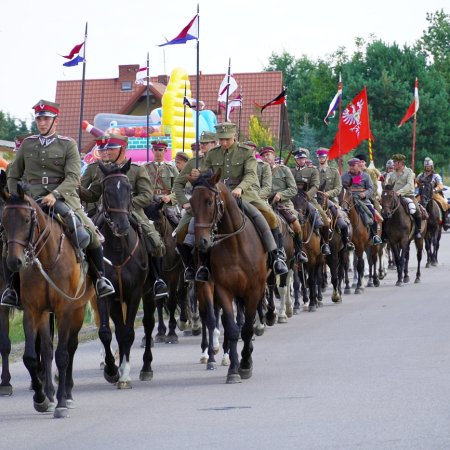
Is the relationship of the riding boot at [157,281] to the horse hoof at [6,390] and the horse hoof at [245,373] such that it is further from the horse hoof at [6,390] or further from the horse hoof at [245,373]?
the horse hoof at [6,390]

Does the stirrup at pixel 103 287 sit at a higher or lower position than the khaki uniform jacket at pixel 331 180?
lower

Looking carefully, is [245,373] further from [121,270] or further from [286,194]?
[286,194]

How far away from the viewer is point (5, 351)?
44.2 feet

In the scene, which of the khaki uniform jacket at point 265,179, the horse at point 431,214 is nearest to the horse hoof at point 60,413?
the khaki uniform jacket at point 265,179

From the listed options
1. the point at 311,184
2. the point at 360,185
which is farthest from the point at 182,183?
the point at 360,185

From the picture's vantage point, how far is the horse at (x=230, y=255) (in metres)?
13.5

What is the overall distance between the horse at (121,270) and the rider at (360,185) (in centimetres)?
1244

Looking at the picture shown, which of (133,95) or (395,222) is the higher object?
(133,95)

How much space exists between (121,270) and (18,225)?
298cm

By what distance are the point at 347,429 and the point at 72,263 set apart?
3382mm

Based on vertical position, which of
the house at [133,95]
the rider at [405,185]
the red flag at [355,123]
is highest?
the house at [133,95]

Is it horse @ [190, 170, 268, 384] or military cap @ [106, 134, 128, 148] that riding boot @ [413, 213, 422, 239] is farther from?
military cap @ [106, 134, 128, 148]

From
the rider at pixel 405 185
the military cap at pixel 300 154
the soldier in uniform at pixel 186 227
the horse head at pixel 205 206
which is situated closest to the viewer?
the horse head at pixel 205 206

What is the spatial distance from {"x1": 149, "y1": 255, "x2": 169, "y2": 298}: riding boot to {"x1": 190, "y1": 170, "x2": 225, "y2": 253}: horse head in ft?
3.56
